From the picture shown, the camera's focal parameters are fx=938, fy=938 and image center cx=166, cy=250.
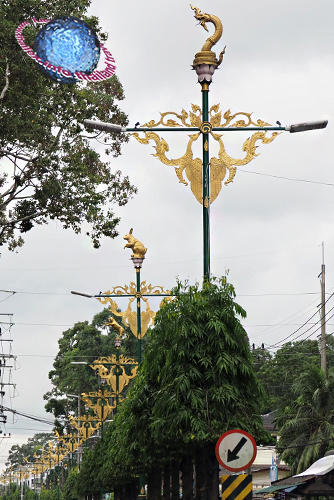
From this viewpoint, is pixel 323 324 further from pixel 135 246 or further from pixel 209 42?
pixel 209 42

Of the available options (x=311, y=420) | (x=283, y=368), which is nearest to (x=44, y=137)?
(x=311, y=420)

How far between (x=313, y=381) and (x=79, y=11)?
21.6 meters

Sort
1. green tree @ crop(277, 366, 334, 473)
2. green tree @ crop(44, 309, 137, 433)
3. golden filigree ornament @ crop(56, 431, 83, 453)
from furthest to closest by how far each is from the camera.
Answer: green tree @ crop(44, 309, 137, 433) → golden filigree ornament @ crop(56, 431, 83, 453) → green tree @ crop(277, 366, 334, 473)

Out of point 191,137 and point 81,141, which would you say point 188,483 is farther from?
point 81,141

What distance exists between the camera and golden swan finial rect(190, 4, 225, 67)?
15.6 metres

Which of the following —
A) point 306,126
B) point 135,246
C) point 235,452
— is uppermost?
point 135,246

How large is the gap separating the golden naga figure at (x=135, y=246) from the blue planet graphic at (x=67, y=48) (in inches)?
445

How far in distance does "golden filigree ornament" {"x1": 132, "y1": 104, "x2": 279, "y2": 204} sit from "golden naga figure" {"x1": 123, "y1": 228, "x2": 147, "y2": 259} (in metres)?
12.8

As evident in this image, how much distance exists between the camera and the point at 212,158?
15461 millimetres

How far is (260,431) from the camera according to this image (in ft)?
47.5

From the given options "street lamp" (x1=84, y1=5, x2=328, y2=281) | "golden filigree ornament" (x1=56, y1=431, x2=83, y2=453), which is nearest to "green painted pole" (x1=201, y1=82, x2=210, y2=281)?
"street lamp" (x1=84, y1=5, x2=328, y2=281)

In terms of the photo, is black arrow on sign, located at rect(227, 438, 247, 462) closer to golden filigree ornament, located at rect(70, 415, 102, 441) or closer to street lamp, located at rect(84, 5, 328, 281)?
street lamp, located at rect(84, 5, 328, 281)

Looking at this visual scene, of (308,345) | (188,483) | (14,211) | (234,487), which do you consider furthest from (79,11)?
(308,345)

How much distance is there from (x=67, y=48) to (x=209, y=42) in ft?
9.56
